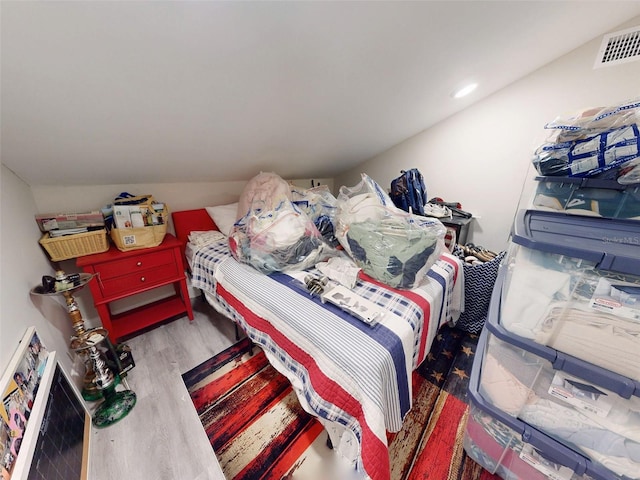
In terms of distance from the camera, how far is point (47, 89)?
2.61 feet

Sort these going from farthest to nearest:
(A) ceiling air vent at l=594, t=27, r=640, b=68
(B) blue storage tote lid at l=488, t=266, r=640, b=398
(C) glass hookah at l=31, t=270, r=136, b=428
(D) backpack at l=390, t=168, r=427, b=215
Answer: (D) backpack at l=390, t=168, r=427, b=215 < (A) ceiling air vent at l=594, t=27, r=640, b=68 < (C) glass hookah at l=31, t=270, r=136, b=428 < (B) blue storage tote lid at l=488, t=266, r=640, b=398

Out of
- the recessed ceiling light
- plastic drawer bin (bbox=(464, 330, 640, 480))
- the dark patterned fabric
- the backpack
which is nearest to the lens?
plastic drawer bin (bbox=(464, 330, 640, 480))

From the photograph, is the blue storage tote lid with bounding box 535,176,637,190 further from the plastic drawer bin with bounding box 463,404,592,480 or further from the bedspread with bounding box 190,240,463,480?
the plastic drawer bin with bounding box 463,404,592,480

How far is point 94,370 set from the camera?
3.99 ft

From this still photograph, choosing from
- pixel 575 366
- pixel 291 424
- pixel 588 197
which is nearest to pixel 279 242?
pixel 291 424

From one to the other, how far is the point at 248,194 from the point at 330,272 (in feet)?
3.79

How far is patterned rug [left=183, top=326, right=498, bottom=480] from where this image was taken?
0.95 metres

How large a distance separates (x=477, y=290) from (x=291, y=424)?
1490 millimetres

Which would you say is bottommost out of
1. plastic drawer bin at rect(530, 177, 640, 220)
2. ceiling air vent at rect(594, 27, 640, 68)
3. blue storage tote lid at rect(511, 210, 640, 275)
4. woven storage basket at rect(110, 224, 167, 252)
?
woven storage basket at rect(110, 224, 167, 252)

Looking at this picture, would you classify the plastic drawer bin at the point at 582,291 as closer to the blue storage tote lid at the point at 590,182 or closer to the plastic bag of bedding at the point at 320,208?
the blue storage tote lid at the point at 590,182

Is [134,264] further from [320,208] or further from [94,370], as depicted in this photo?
[320,208]

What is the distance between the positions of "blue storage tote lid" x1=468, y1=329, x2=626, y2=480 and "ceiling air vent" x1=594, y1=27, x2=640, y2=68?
91.6 inches

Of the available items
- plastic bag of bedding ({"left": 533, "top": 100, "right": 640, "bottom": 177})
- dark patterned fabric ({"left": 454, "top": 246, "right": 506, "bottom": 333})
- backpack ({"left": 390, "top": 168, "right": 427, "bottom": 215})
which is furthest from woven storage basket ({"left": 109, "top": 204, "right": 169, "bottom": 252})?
dark patterned fabric ({"left": 454, "top": 246, "right": 506, "bottom": 333})

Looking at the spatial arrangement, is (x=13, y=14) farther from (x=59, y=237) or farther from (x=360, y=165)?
(x=360, y=165)
